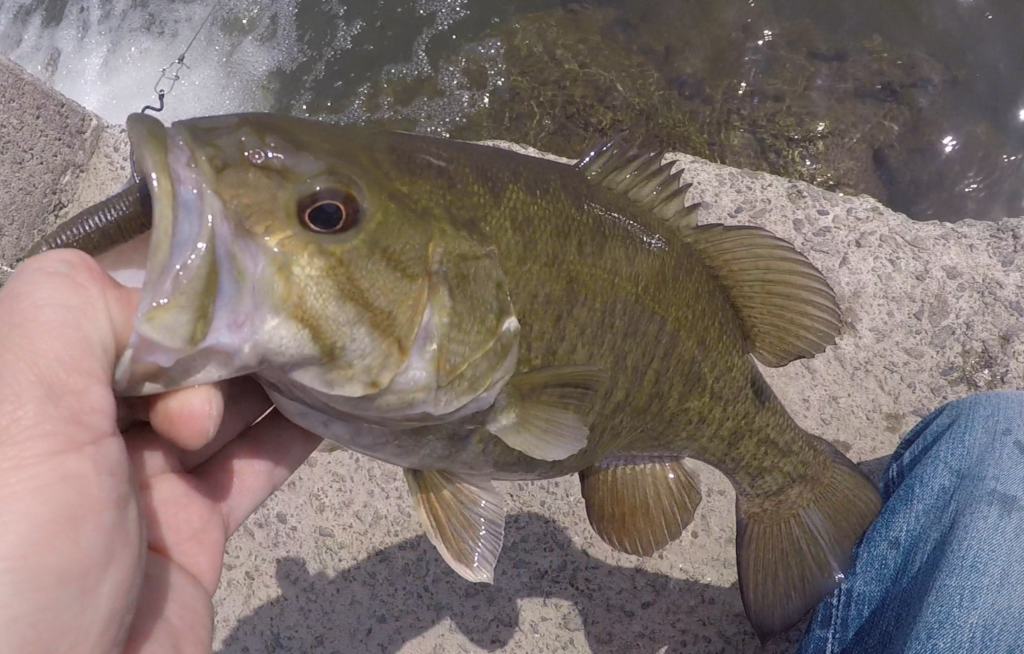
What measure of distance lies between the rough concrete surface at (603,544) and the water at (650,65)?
58.7 inches

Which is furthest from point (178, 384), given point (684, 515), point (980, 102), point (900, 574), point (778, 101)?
point (980, 102)

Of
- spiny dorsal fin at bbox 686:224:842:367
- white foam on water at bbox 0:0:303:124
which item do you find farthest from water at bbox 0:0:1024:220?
spiny dorsal fin at bbox 686:224:842:367

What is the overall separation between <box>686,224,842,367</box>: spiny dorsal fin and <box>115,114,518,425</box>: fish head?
496 millimetres

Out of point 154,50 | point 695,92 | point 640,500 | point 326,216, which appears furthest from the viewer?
point 154,50

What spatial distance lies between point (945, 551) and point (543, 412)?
1.19 m

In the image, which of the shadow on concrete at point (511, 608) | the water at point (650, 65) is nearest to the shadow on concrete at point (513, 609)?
the shadow on concrete at point (511, 608)

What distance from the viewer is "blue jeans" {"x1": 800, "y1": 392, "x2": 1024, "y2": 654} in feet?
5.19

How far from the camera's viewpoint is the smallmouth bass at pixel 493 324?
2.98ft

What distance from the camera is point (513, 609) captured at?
6.88 feet

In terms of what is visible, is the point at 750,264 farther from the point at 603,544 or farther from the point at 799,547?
the point at 603,544

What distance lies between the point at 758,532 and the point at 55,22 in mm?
5253

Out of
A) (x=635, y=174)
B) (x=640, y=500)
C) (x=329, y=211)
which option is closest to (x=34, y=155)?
(x=329, y=211)

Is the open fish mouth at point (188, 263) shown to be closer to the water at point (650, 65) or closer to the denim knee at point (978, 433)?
the denim knee at point (978, 433)

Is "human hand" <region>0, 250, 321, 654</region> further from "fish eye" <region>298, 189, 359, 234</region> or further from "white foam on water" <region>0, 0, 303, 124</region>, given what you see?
"white foam on water" <region>0, 0, 303, 124</region>
